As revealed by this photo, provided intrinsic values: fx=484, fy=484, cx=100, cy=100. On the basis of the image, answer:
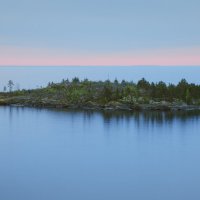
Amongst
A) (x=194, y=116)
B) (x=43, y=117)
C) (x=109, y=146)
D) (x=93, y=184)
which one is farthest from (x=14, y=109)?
(x=93, y=184)

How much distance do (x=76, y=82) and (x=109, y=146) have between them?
99.9 meters

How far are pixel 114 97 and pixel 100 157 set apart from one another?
77.9 meters

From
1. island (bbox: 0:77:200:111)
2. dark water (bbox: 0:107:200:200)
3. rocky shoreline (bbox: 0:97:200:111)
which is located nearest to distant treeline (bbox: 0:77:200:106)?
island (bbox: 0:77:200:111)

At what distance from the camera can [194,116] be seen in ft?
420

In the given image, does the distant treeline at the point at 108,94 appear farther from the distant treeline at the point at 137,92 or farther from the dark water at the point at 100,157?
the dark water at the point at 100,157

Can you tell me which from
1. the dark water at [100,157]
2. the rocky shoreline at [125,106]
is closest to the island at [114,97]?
the rocky shoreline at [125,106]

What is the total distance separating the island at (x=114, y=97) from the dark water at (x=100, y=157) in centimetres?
1715

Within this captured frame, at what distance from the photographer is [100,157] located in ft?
250

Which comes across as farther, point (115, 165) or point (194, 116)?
point (194, 116)

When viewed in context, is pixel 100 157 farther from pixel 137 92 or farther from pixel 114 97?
pixel 137 92

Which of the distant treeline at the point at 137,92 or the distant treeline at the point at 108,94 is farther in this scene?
the distant treeline at the point at 137,92

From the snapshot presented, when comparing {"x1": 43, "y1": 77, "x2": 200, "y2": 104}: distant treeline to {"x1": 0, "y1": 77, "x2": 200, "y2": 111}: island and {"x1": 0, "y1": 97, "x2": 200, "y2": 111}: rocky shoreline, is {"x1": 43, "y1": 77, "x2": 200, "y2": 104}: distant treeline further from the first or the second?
{"x1": 0, "y1": 97, "x2": 200, "y2": 111}: rocky shoreline

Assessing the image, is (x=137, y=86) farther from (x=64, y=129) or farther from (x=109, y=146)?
(x=109, y=146)

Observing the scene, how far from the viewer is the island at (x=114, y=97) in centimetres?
14825
